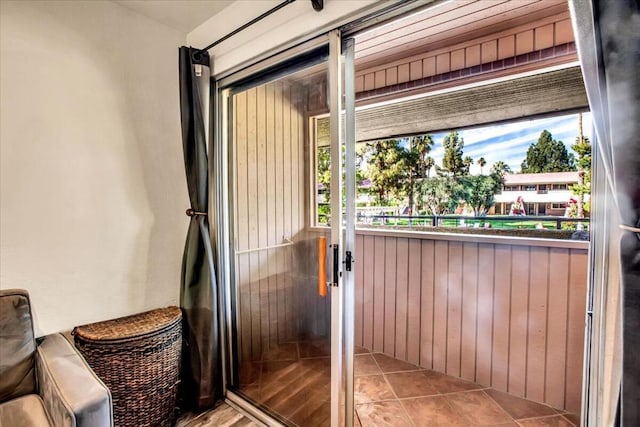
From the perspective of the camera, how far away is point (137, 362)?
1468mm

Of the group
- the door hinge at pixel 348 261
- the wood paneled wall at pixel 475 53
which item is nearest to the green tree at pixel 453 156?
the wood paneled wall at pixel 475 53

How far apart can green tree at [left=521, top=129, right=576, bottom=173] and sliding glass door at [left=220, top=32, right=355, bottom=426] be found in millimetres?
1423

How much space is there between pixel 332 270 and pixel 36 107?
1640mm

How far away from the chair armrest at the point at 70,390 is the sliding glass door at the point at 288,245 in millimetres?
852

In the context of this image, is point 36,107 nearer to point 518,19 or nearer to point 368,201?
point 368,201

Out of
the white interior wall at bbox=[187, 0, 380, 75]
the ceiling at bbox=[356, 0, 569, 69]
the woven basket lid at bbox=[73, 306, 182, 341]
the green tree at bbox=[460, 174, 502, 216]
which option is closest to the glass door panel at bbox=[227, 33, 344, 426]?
the white interior wall at bbox=[187, 0, 380, 75]

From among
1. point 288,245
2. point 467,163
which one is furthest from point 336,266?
point 467,163

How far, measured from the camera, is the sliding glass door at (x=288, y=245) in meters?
1.35

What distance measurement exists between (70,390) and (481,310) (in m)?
2.27

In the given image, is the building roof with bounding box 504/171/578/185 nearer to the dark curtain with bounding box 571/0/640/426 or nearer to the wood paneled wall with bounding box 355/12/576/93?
the wood paneled wall with bounding box 355/12/576/93

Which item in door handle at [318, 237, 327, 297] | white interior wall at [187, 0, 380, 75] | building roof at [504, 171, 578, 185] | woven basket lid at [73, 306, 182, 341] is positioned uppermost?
white interior wall at [187, 0, 380, 75]

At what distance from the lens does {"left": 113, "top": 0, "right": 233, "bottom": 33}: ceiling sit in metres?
1.62

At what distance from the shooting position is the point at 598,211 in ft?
2.91

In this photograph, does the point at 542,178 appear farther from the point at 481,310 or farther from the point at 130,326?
the point at 130,326
